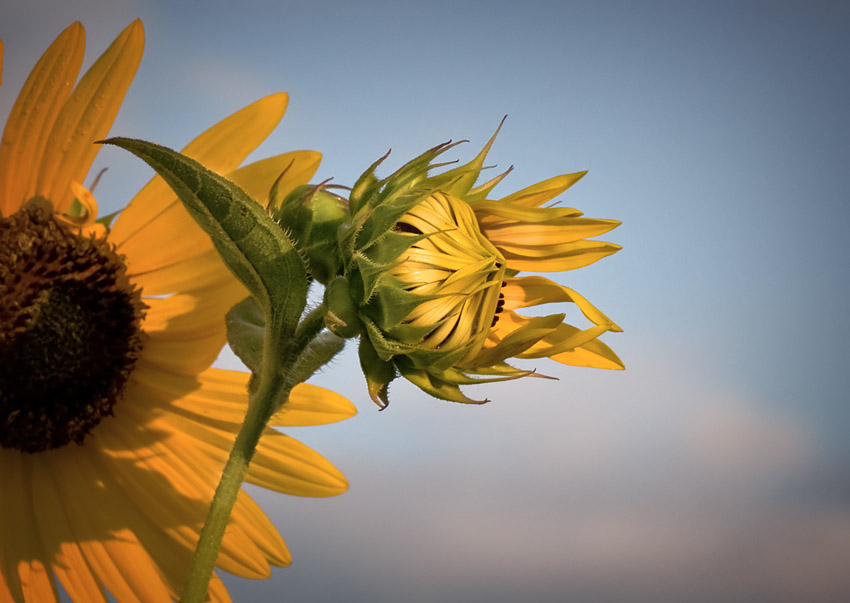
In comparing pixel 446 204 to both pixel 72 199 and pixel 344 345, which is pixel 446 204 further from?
pixel 72 199

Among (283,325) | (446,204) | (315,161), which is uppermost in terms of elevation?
(315,161)

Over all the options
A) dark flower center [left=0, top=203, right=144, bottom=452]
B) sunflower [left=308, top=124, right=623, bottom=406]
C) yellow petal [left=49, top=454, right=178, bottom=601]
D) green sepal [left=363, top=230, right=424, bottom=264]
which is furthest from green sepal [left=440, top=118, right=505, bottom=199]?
yellow petal [left=49, top=454, right=178, bottom=601]

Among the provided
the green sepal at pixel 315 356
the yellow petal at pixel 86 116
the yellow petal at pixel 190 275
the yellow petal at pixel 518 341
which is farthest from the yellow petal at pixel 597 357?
the yellow petal at pixel 86 116

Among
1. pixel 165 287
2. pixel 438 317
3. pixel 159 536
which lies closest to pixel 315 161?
pixel 165 287

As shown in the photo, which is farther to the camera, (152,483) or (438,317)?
(152,483)

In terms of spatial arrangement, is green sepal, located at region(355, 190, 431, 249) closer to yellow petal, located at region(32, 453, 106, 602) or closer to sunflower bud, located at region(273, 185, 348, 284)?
sunflower bud, located at region(273, 185, 348, 284)

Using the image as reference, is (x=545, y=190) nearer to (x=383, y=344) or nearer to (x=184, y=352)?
(x=383, y=344)

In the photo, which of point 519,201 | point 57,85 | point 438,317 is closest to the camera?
point 438,317
